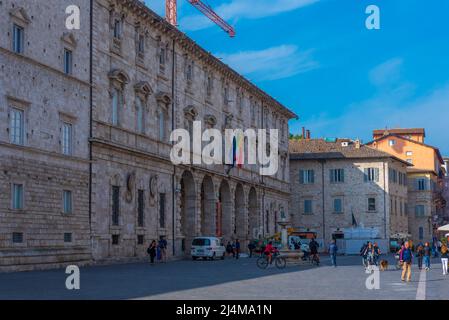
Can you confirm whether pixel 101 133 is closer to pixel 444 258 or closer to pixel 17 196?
pixel 17 196

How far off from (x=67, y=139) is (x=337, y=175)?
5183cm

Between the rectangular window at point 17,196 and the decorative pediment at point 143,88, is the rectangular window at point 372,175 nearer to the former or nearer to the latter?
the decorative pediment at point 143,88

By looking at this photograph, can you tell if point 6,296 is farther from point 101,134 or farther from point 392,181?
point 392,181

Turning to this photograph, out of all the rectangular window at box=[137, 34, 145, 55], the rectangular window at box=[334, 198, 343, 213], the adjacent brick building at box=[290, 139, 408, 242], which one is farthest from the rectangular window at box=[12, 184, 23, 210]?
the rectangular window at box=[334, 198, 343, 213]

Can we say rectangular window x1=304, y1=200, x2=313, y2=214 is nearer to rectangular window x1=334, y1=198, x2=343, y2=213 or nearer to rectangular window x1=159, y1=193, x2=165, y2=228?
rectangular window x1=334, y1=198, x2=343, y2=213

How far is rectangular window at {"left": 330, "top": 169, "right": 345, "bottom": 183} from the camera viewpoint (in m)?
84.7

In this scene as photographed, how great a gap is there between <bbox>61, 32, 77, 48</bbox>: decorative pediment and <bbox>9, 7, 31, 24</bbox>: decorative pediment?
10.4ft

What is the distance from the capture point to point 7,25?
3191 cm

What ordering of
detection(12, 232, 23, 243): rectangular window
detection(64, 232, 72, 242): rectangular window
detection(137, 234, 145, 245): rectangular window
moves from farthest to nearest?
detection(137, 234, 145, 245): rectangular window → detection(64, 232, 72, 242): rectangular window → detection(12, 232, 23, 243): rectangular window

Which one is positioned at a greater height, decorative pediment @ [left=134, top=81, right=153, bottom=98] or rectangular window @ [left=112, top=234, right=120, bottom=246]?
decorative pediment @ [left=134, top=81, right=153, bottom=98]

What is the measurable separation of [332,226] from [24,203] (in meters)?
55.2

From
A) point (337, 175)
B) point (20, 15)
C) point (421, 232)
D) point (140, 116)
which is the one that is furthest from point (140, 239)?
point (421, 232)
